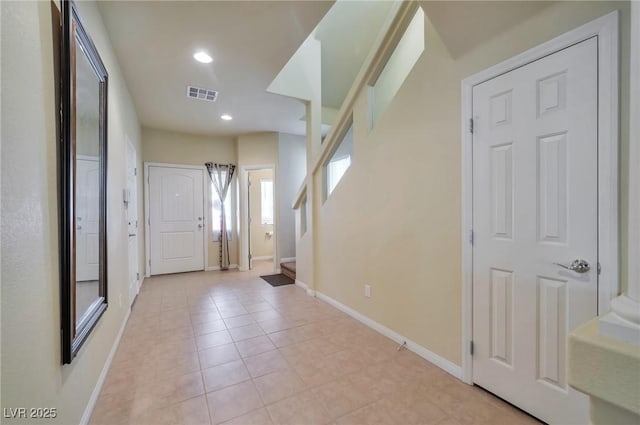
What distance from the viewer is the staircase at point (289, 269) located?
4773 mm

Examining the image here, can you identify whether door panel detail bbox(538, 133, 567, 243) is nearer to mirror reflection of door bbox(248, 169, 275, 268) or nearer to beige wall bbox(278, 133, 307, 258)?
beige wall bbox(278, 133, 307, 258)

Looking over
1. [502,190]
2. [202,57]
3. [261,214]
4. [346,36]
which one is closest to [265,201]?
[261,214]

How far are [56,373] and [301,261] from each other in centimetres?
317

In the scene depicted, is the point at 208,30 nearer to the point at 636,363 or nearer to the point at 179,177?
the point at 636,363

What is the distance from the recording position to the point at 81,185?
154cm

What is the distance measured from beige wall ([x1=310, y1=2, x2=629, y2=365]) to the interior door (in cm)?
221

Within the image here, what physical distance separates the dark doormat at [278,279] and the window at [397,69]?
2873 millimetres

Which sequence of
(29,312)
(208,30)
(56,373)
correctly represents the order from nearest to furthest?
1. (29,312)
2. (56,373)
3. (208,30)

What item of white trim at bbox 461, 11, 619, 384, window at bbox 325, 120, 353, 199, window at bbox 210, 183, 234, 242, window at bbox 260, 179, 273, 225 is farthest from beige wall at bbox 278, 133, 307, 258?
white trim at bbox 461, 11, 619, 384

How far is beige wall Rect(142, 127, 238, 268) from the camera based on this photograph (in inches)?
199

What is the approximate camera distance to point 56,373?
3.97 feet

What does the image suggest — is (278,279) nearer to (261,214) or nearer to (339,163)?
(339,163)

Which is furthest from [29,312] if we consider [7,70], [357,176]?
[357,176]

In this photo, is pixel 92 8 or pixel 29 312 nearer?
pixel 29 312
